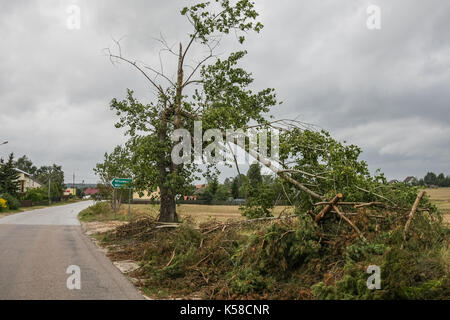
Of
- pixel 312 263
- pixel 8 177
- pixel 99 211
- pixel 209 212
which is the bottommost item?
pixel 209 212

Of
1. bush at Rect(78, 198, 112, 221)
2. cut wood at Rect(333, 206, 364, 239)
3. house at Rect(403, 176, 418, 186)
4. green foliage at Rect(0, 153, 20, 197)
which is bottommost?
bush at Rect(78, 198, 112, 221)

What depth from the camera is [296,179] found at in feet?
36.9

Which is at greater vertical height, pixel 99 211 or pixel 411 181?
pixel 411 181

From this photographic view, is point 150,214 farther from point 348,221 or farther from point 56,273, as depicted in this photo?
point 348,221

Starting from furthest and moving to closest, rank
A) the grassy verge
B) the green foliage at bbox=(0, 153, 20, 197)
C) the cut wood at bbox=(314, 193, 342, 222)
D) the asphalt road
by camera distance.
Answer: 1. the green foliage at bbox=(0, 153, 20, 197)
2. the cut wood at bbox=(314, 193, 342, 222)
3. the asphalt road
4. the grassy verge

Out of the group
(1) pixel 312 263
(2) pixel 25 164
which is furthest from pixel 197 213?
(2) pixel 25 164

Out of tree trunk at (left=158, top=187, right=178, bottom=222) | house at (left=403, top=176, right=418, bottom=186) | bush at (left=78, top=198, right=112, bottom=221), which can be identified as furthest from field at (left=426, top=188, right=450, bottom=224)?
bush at (left=78, top=198, right=112, bottom=221)

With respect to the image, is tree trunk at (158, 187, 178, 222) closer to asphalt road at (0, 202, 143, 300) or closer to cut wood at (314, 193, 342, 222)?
asphalt road at (0, 202, 143, 300)

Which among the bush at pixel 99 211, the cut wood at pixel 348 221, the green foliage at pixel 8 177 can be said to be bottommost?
the bush at pixel 99 211

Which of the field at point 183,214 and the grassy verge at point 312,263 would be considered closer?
the grassy verge at point 312,263

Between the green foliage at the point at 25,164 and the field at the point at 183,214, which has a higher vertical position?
the green foliage at the point at 25,164

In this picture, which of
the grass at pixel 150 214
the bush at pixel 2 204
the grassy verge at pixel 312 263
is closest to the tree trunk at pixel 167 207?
the grass at pixel 150 214

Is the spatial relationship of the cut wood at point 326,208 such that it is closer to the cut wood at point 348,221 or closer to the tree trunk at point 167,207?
the cut wood at point 348,221
